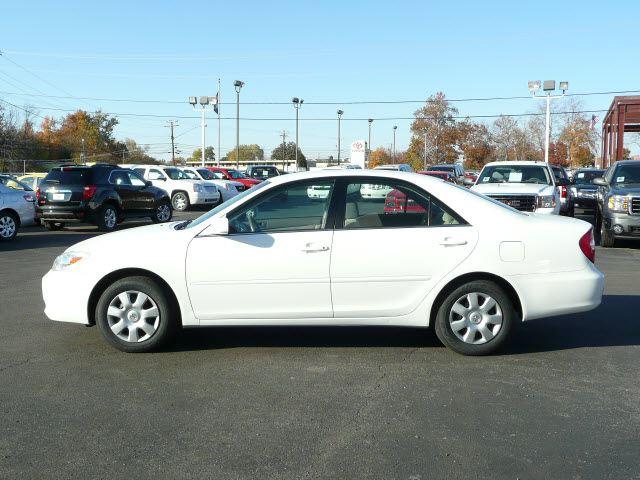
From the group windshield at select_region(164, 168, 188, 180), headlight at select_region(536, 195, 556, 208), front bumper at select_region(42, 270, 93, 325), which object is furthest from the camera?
windshield at select_region(164, 168, 188, 180)

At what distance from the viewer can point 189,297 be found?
5.81 m

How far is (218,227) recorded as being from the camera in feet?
18.9

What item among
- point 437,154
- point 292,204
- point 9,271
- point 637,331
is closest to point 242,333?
point 292,204

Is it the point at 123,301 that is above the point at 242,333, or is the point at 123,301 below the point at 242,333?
above

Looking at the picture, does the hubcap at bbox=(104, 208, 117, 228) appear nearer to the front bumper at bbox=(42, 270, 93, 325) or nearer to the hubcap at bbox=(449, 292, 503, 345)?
the front bumper at bbox=(42, 270, 93, 325)

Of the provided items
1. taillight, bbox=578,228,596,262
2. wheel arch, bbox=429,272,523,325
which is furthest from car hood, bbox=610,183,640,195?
wheel arch, bbox=429,272,523,325

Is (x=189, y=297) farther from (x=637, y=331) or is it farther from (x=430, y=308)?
(x=637, y=331)

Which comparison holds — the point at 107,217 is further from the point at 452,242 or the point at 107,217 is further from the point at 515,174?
the point at 452,242

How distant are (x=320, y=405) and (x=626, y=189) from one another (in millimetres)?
Answer: 10887

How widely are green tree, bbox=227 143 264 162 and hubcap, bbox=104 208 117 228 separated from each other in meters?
133

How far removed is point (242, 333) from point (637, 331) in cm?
404

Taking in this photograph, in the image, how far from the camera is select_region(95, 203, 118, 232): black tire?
57.6 feet

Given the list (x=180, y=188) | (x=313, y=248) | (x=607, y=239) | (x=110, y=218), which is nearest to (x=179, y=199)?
(x=180, y=188)

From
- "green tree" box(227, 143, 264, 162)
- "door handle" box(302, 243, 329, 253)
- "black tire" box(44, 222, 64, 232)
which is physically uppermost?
"green tree" box(227, 143, 264, 162)
